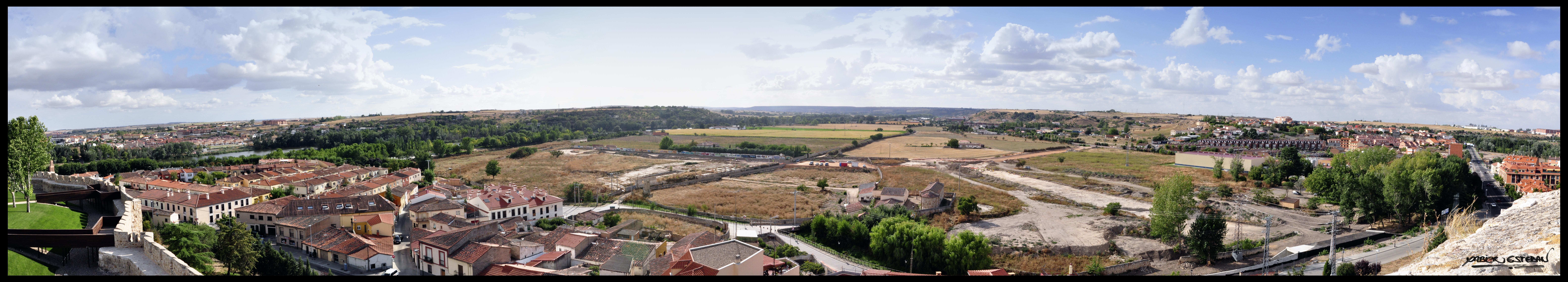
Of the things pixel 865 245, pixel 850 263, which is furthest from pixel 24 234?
pixel 865 245

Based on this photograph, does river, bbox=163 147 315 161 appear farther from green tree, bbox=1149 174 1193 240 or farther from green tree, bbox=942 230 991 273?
green tree, bbox=1149 174 1193 240

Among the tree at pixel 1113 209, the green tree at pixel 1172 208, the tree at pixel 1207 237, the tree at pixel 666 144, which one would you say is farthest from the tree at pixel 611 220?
the tree at pixel 666 144

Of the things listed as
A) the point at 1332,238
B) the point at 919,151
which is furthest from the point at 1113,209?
the point at 919,151

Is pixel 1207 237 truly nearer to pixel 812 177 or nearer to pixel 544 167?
pixel 812 177

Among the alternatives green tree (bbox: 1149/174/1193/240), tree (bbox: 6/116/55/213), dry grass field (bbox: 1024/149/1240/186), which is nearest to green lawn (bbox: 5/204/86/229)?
tree (bbox: 6/116/55/213)

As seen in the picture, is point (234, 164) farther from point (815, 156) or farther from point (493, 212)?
point (815, 156)

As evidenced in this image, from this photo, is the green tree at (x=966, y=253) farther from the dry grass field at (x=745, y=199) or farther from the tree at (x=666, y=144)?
the tree at (x=666, y=144)

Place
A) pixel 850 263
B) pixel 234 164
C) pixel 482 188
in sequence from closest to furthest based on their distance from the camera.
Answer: pixel 850 263 < pixel 482 188 < pixel 234 164

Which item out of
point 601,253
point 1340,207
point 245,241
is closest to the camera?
point 245,241
